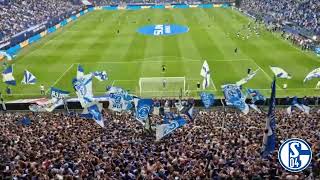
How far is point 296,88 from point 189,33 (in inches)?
1249

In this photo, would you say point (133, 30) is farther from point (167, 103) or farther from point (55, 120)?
point (55, 120)

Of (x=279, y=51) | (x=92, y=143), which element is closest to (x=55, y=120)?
(x=92, y=143)

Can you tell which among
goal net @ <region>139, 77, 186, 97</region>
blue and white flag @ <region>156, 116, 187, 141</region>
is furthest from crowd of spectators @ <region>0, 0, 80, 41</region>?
blue and white flag @ <region>156, 116, 187, 141</region>

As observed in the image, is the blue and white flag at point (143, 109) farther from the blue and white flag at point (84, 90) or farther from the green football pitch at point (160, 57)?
the green football pitch at point (160, 57)

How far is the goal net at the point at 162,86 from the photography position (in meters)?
41.6

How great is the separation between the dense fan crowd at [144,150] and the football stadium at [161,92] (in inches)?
2.6

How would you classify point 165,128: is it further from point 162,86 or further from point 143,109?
point 162,86

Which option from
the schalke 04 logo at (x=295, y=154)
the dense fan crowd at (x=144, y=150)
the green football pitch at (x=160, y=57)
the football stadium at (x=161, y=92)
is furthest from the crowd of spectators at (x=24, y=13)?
the schalke 04 logo at (x=295, y=154)

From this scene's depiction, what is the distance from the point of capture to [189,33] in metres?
71.4

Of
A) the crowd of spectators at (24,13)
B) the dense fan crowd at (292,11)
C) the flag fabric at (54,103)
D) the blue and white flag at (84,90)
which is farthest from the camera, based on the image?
the crowd of spectators at (24,13)

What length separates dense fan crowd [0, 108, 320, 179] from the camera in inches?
694

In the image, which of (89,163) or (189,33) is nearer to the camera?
(89,163)

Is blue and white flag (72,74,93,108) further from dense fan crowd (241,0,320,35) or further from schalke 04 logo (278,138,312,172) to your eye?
dense fan crowd (241,0,320,35)

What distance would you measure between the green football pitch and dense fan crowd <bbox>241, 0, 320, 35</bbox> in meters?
6.69
